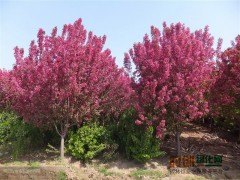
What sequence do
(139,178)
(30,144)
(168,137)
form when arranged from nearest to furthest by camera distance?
(139,178) < (30,144) < (168,137)

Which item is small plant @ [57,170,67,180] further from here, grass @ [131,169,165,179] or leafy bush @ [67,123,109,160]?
grass @ [131,169,165,179]

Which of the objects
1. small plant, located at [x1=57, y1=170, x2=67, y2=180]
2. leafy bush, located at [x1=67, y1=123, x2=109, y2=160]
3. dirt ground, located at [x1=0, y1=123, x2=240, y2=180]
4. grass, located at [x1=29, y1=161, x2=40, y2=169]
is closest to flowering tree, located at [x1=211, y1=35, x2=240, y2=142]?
dirt ground, located at [x1=0, y1=123, x2=240, y2=180]

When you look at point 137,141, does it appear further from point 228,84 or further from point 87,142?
point 228,84

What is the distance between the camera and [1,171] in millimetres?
8758

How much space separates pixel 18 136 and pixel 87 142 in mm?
2748

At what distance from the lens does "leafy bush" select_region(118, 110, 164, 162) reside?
8570mm

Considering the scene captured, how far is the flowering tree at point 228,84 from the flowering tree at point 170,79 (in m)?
0.39

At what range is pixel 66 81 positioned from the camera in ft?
27.7

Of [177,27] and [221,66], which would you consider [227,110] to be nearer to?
[221,66]

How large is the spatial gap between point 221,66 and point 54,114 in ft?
17.8

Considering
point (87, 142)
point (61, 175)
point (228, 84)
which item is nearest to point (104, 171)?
point (87, 142)

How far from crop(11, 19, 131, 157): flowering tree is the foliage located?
1.21m

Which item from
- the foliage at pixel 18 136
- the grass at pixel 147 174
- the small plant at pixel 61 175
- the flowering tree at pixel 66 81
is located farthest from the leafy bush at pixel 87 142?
the foliage at pixel 18 136

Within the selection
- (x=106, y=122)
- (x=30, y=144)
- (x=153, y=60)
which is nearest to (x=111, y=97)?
(x=106, y=122)
